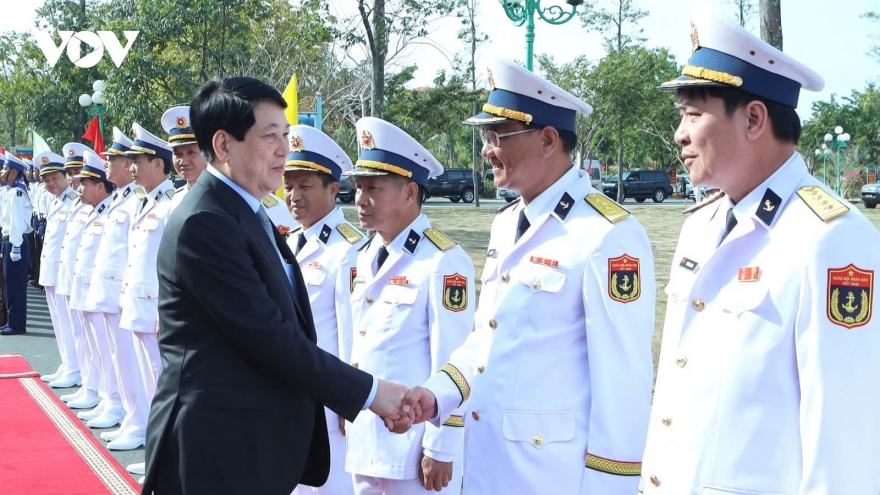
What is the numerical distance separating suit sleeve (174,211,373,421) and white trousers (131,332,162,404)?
377cm

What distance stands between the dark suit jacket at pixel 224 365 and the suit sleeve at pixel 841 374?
120cm

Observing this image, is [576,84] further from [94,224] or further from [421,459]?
[421,459]

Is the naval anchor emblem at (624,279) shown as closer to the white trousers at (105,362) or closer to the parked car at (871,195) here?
the white trousers at (105,362)

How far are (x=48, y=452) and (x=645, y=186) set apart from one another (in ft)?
117

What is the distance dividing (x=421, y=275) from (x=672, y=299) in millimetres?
1441

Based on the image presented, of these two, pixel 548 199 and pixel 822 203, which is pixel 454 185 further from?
pixel 822 203

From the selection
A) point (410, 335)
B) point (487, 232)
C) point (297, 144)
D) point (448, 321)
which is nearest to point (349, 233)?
A: point (297, 144)

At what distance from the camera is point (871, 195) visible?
34500 millimetres

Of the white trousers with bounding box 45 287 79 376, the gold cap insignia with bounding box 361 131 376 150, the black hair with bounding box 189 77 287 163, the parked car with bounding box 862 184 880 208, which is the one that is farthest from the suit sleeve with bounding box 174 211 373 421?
the parked car with bounding box 862 184 880 208

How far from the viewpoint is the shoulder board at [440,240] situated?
3.41 m

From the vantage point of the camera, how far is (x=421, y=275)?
335cm

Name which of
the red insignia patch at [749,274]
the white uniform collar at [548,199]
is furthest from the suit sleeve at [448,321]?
the red insignia patch at [749,274]

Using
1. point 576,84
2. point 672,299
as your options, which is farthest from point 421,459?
point 576,84

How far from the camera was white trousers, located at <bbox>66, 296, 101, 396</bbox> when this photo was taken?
745cm
